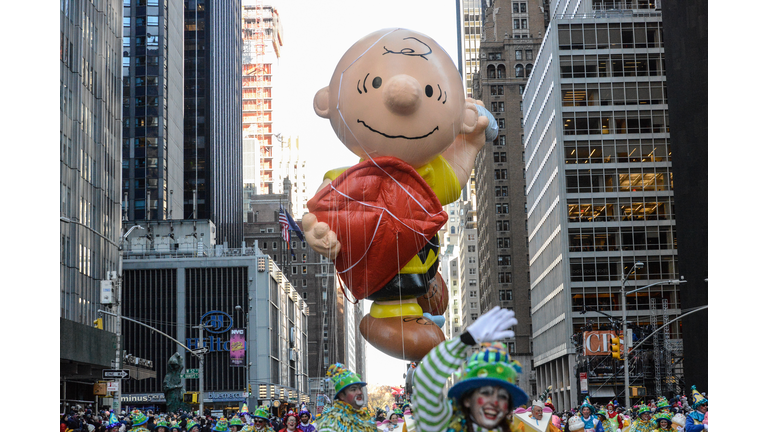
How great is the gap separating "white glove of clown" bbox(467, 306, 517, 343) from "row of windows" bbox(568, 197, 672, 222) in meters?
57.6

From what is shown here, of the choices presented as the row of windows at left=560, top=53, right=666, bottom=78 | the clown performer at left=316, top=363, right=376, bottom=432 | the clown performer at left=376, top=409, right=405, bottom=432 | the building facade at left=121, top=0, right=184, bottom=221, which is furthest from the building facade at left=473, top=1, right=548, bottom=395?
the clown performer at left=316, top=363, right=376, bottom=432

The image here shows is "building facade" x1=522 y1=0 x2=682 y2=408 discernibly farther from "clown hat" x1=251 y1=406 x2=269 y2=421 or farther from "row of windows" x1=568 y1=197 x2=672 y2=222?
"clown hat" x1=251 y1=406 x2=269 y2=421

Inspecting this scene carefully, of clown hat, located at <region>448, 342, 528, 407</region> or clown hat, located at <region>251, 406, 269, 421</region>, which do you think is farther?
clown hat, located at <region>251, 406, 269, 421</region>

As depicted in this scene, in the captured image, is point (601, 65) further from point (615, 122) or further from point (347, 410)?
point (347, 410)

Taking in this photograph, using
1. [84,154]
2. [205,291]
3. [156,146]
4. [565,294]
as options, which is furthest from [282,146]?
[84,154]

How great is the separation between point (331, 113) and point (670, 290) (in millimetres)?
54677

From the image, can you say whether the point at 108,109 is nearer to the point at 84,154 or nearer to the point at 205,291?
the point at 84,154

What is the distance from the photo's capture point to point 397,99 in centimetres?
967

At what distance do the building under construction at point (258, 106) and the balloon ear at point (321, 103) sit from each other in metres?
148

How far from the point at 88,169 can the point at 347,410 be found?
40.8 meters

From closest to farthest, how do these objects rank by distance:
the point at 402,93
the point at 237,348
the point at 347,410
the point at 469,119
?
the point at 347,410 → the point at 402,93 → the point at 469,119 → the point at 237,348

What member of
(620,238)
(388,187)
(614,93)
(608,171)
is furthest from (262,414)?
(614,93)

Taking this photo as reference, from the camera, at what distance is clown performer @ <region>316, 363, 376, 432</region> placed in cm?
862

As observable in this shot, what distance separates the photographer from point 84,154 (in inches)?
1794
